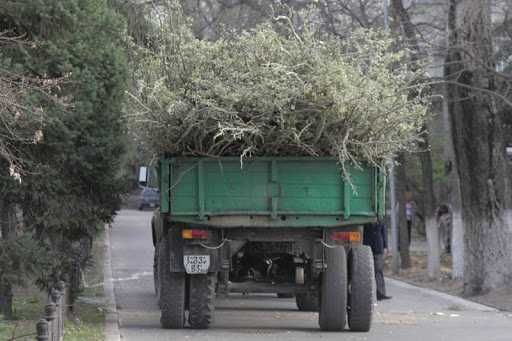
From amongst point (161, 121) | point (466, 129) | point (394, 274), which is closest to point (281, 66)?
point (161, 121)

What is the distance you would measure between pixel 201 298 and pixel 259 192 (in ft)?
4.87

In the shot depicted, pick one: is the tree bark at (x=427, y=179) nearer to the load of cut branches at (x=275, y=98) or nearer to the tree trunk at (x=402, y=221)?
the tree trunk at (x=402, y=221)

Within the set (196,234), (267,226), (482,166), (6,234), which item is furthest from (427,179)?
(6,234)

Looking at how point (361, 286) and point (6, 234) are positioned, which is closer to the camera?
point (361, 286)

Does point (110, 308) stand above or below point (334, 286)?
below

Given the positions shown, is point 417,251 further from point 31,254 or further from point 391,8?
point 31,254

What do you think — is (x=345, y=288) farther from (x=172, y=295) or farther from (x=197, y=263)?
(x=172, y=295)

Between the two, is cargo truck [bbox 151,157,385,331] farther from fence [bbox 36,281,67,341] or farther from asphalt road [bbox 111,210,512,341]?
fence [bbox 36,281,67,341]

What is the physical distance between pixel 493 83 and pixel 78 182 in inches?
321

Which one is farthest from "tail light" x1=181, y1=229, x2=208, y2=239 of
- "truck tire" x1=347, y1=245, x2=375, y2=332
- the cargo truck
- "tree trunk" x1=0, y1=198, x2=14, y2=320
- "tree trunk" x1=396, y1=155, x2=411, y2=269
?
"tree trunk" x1=396, y1=155, x2=411, y2=269

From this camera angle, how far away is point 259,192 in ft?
35.6

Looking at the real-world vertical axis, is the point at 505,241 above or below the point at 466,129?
below

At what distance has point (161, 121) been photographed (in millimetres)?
10695

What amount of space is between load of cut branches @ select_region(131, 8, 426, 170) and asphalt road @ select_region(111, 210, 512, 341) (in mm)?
2157
